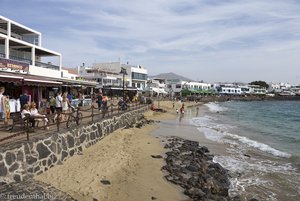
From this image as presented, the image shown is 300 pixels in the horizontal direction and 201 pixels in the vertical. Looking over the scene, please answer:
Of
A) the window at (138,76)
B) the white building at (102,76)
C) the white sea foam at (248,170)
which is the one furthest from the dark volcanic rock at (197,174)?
the window at (138,76)

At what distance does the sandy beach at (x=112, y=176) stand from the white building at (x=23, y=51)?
32.5 ft

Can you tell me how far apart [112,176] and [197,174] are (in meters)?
3.48

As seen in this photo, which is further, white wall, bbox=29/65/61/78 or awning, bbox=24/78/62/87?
white wall, bbox=29/65/61/78

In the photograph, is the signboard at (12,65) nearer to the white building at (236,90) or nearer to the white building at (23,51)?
the white building at (23,51)

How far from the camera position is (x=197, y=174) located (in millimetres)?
11547

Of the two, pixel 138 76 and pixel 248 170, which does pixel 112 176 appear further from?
pixel 138 76

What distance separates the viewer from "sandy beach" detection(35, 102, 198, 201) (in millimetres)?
8586

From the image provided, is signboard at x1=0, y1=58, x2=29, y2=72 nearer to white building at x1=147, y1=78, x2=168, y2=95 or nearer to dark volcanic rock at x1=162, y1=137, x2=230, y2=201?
dark volcanic rock at x1=162, y1=137, x2=230, y2=201

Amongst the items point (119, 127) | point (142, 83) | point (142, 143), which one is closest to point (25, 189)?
point (142, 143)

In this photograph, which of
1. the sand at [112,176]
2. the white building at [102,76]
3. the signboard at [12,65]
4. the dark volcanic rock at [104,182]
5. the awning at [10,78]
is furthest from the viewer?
the white building at [102,76]

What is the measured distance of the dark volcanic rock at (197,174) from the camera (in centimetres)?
973

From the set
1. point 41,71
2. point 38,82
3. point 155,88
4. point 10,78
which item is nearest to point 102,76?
point 155,88

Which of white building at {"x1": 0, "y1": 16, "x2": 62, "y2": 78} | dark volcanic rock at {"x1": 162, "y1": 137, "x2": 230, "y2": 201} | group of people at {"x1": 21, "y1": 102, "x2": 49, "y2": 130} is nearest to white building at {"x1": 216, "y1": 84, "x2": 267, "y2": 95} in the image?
white building at {"x1": 0, "y1": 16, "x2": 62, "y2": 78}

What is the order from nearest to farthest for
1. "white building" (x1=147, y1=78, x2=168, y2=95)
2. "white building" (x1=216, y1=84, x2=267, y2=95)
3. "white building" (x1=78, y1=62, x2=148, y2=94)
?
"white building" (x1=78, y1=62, x2=148, y2=94)
"white building" (x1=147, y1=78, x2=168, y2=95)
"white building" (x1=216, y1=84, x2=267, y2=95)
